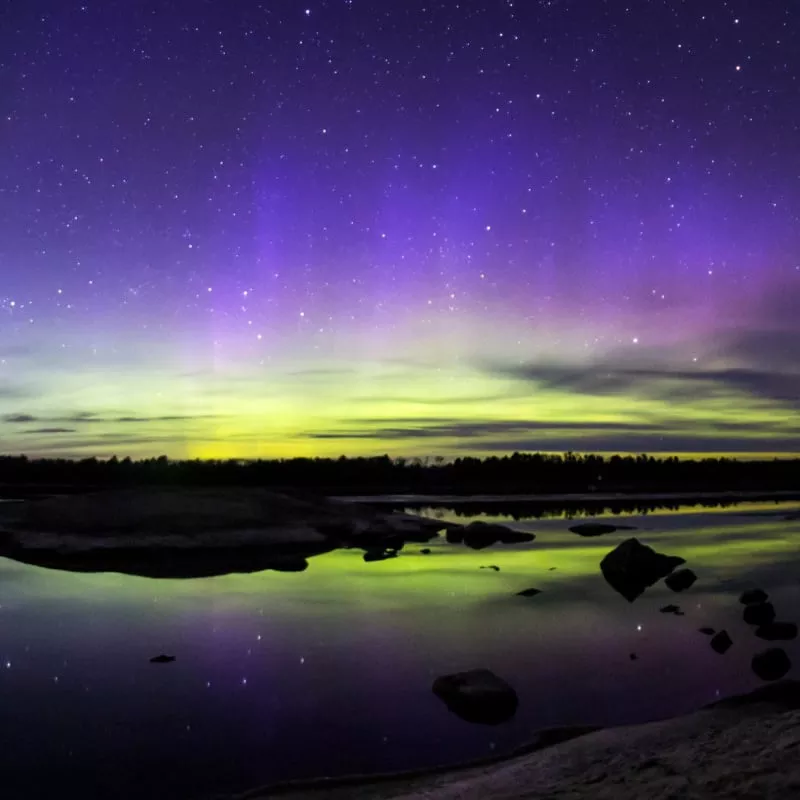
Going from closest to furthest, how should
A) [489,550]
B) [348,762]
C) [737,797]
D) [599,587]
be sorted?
[737,797] → [348,762] → [599,587] → [489,550]

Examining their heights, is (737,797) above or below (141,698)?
above

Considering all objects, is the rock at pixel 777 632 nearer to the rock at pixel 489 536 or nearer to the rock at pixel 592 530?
the rock at pixel 489 536

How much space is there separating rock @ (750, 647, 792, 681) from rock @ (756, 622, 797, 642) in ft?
8.85

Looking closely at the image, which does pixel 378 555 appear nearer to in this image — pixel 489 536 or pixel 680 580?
pixel 489 536

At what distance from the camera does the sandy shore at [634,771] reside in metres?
7.26

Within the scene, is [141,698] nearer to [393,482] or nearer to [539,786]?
[539,786]

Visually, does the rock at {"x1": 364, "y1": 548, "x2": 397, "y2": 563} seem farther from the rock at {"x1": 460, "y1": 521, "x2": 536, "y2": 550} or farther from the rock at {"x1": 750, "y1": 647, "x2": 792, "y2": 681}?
the rock at {"x1": 750, "y1": 647, "x2": 792, "y2": 681}

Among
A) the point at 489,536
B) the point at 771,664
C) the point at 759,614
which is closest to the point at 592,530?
the point at 489,536

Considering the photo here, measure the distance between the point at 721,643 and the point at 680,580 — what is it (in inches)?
374

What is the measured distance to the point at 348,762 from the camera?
35.6 feet

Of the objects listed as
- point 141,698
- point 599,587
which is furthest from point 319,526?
point 141,698

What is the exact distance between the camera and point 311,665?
16.2 metres

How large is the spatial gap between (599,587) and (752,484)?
130084 mm

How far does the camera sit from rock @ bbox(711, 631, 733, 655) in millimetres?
17141
